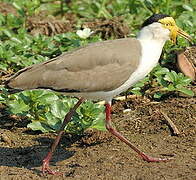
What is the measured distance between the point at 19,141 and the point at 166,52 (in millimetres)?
2497

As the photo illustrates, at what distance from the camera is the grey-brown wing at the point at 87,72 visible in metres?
6.10

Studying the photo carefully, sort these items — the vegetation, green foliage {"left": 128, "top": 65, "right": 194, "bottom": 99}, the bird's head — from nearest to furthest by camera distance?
the bird's head → the vegetation → green foliage {"left": 128, "top": 65, "right": 194, "bottom": 99}

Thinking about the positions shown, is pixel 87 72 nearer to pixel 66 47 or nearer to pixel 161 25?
pixel 161 25

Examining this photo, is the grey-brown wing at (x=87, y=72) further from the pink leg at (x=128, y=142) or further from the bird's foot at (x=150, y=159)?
the bird's foot at (x=150, y=159)

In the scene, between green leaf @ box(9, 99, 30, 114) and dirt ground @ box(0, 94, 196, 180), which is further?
green leaf @ box(9, 99, 30, 114)

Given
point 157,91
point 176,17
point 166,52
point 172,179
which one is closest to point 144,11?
point 176,17

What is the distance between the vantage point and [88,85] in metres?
6.10

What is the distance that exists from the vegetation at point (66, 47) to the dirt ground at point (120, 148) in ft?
0.58

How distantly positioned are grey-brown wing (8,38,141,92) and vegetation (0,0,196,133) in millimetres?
599

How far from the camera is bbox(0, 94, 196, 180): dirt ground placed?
5.94 metres

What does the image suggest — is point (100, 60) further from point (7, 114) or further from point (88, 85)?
point (7, 114)

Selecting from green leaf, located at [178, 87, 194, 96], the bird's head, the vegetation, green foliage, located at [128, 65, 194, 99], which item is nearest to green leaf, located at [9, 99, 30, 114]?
the vegetation

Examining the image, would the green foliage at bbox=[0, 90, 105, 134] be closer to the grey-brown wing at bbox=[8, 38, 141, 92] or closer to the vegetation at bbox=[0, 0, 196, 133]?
the vegetation at bbox=[0, 0, 196, 133]

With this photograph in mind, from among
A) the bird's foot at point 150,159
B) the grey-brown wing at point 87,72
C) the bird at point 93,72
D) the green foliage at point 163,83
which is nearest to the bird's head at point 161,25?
the bird at point 93,72
